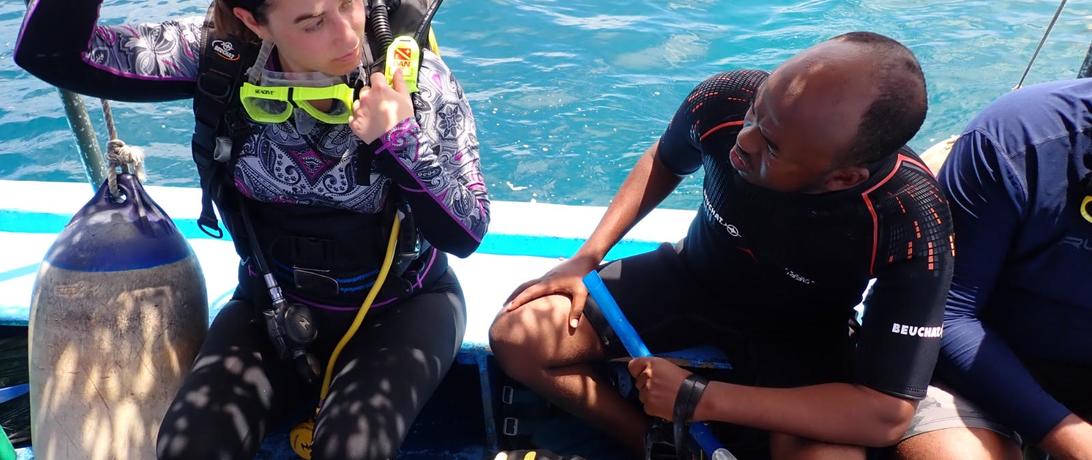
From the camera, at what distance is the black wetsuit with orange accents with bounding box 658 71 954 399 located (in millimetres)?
1812

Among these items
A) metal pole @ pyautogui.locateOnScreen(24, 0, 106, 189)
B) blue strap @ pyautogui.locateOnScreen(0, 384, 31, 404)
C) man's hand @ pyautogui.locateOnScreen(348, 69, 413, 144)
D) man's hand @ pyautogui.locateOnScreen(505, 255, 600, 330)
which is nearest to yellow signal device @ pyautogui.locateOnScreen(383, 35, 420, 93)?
man's hand @ pyautogui.locateOnScreen(348, 69, 413, 144)

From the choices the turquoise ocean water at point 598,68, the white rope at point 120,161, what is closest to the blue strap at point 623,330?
the white rope at point 120,161

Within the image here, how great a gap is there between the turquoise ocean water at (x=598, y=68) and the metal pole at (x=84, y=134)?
2.26m

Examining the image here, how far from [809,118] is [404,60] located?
0.90 metres

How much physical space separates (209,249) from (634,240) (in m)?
1.56

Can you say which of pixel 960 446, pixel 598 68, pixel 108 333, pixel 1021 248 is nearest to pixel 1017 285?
pixel 1021 248

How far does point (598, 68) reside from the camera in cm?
623

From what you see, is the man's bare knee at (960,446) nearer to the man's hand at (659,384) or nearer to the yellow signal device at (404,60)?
the man's hand at (659,384)

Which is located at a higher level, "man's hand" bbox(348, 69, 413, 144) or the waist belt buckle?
"man's hand" bbox(348, 69, 413, 144)

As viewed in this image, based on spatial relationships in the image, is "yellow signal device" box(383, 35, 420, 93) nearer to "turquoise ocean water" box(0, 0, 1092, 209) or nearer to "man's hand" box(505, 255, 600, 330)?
"man's hand" box(505, 255, 600, 330)

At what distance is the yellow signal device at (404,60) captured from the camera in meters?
1.84

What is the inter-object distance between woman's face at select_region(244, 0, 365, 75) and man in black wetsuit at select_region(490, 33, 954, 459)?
83 cm

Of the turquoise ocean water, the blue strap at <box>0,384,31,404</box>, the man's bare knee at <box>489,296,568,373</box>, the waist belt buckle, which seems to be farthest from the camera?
the turquoise ocean water

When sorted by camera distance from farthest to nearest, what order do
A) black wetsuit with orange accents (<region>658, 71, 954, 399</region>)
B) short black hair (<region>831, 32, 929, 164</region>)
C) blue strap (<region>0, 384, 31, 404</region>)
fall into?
blue strap (<region>0, 384, 31, 404</region>) < black wetsuit with orange accents (<region>658, 71, 954, 399</region>) < short black hair (<region>831, 32, 929, 164</region>)
